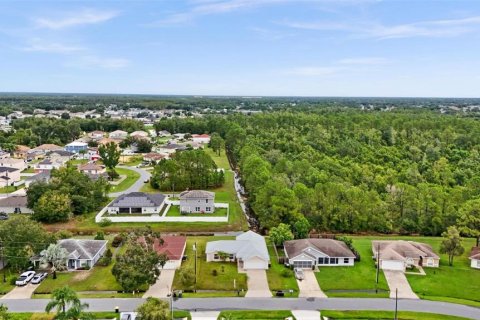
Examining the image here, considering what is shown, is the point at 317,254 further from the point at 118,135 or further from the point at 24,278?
the point at 118,135

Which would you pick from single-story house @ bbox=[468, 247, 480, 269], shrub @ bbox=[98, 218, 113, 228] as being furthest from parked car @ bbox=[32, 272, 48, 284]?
single-story house @ bbox=[468, 247, 480, 269]

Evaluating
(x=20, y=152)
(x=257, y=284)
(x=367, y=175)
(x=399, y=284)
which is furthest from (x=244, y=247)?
(x=20, y=152)

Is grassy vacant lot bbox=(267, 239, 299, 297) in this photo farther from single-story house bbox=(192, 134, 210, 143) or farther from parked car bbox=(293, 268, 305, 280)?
single-story house bbox=(192, 134, 210, 143)

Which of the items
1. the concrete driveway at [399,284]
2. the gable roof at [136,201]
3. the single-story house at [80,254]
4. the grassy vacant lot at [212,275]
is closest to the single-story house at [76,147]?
the gable roof at [136,201]

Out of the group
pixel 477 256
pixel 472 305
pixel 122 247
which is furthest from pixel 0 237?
pixel 477 256

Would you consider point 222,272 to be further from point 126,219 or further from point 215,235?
point 126,219
